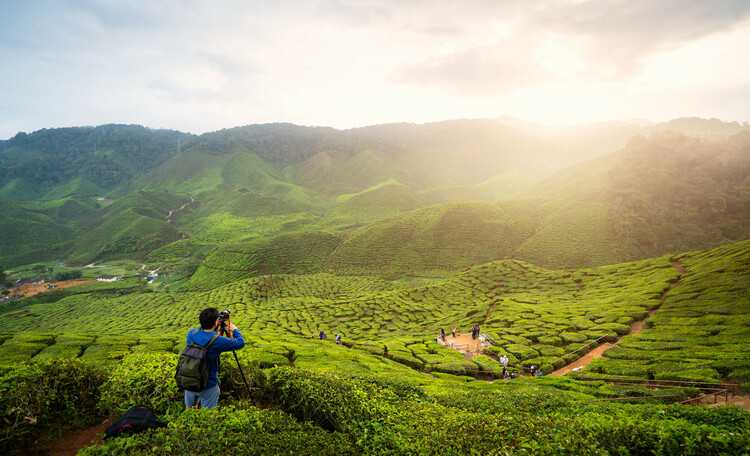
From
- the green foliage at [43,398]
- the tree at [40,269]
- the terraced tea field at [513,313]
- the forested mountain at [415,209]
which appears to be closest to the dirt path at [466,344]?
the terraced tea field at [513,313]

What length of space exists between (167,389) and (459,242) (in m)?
68.6

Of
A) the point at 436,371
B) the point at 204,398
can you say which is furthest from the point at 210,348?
the point at 436,371

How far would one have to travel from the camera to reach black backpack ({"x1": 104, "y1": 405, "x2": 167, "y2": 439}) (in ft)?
18.1

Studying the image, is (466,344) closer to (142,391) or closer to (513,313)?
(513,313)

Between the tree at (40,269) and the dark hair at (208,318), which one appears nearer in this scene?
the dark hair at (208,318)

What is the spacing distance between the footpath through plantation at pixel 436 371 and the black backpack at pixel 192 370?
1.73 ft

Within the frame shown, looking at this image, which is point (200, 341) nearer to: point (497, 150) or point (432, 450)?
point (432, 450)

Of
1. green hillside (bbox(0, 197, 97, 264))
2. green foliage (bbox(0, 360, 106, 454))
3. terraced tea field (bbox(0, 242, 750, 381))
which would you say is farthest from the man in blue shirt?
green hillside (bbox(0, 197, 97, 264))

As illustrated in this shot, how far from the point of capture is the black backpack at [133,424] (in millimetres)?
5520

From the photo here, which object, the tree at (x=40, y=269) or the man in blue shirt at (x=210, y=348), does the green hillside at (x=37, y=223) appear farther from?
the man in blue shirt at (x=210, y=348)

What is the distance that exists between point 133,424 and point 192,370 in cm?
128

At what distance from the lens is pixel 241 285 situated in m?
53.2

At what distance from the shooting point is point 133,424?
564 cm

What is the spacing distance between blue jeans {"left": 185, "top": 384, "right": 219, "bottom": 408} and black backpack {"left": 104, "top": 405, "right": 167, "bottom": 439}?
2.50 ft
